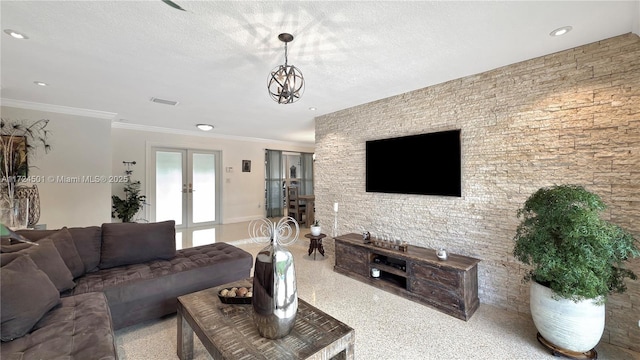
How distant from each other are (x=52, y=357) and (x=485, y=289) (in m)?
3.40

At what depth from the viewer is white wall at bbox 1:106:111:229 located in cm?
389

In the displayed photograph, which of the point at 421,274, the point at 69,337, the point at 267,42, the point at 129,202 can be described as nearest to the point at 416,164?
the point at 421,274

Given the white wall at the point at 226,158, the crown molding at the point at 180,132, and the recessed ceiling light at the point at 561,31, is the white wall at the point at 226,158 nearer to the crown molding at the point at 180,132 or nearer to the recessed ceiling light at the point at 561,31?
the crown molding at the point at 180,132

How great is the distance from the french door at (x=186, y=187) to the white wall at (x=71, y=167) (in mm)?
1537

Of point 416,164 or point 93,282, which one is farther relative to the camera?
point 416,164

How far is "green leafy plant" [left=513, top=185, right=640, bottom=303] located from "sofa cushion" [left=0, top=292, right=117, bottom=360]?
2851 mm

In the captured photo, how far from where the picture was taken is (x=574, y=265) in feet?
5.93

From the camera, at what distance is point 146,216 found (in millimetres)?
5820

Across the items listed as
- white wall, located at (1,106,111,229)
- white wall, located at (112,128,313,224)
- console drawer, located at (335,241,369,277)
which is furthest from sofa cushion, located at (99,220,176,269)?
white wall, located at (112,128,313,224)

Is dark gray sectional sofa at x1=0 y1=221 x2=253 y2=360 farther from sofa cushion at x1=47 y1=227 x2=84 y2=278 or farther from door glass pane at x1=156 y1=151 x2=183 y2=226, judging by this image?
door glass pane at x1=156 y1=151 x2=183 y2=226

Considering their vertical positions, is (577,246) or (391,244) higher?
(577,246)

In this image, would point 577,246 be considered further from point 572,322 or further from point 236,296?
point 236,296

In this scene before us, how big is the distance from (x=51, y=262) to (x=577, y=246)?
150 inches

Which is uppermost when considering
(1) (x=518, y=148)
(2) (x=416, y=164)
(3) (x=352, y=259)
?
(1) (x=518, y=148)
